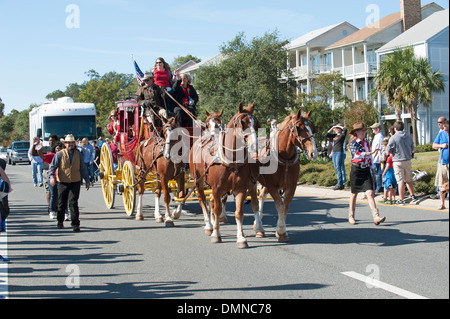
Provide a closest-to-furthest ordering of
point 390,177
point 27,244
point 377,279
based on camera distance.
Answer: point 377,279, point 27,244, point 390,177

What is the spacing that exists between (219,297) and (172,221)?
17.9 ft

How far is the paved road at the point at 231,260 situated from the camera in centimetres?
648

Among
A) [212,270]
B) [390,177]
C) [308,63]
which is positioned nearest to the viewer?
[212,270]

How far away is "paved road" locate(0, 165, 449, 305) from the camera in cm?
648

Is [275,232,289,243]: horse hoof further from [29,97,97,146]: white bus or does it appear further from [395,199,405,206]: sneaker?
[29,97,97,146]: white bus

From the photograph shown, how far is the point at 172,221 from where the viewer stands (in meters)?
11.5

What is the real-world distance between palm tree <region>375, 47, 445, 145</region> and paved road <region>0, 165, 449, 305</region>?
2508 centimetres

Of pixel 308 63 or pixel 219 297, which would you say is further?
pixel 308 63

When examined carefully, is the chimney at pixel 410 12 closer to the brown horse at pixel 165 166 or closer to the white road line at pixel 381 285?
the brown horse at pixel 165 166

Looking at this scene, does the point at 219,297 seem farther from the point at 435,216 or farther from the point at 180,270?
the point at 435,216

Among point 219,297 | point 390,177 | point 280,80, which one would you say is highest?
point 280,80

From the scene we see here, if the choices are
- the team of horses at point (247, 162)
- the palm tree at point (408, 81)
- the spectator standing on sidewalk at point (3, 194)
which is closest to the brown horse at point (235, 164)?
the team of horses at point (247, 162)

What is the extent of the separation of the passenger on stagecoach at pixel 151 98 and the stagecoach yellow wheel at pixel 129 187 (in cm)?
142

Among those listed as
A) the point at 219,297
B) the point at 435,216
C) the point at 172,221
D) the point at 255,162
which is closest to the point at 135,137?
the point at 172,221
